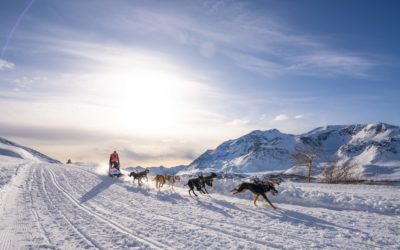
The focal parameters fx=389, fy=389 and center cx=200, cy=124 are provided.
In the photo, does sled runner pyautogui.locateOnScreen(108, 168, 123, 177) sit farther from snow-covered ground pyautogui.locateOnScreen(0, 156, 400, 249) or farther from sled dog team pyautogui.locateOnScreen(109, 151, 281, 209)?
snow-covered ground pyautogui.locateOnScreen(0, 156, 400, 249)

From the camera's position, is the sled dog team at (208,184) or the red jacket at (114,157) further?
the red jacket at (114,157)

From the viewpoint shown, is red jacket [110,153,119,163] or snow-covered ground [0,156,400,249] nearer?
snow-covered ground [0,156,400,249]

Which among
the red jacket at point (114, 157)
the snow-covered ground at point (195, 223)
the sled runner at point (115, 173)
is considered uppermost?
the red jacket at point (114, 157)

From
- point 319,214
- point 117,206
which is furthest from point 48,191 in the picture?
point 319,214

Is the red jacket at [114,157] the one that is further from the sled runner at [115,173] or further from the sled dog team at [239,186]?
the sled dog team at [239,186]

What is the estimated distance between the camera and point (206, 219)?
11953 mm

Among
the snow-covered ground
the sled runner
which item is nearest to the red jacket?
the sled runner

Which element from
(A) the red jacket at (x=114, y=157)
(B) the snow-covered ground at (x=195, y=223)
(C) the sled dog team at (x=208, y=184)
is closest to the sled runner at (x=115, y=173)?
(C) the sled dog team at (x=208, y=184)

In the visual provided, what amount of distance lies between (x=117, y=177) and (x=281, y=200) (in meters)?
18.4

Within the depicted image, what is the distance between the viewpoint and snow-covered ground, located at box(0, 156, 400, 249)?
896 centimetres

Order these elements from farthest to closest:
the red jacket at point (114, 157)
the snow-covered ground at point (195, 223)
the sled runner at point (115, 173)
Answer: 1. the red jacket at point (114, 157)
2. the sled runner at point (115, 173)
3. the snow-covered ground at point (195, 223)

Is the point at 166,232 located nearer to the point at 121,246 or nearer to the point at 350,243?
the point at 121,246

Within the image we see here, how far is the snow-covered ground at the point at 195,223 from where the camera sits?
8961mm

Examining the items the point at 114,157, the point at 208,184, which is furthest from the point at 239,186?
the point at 114,157
